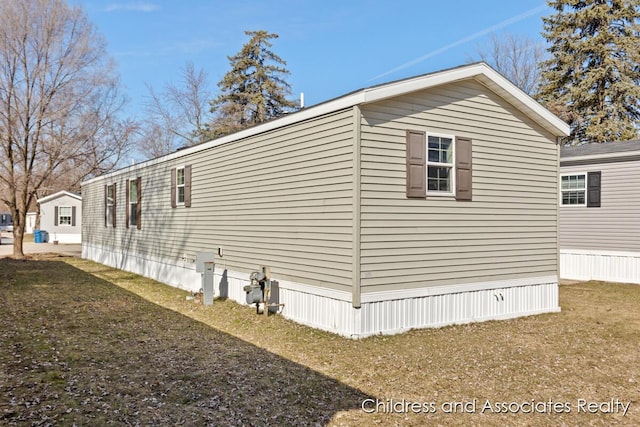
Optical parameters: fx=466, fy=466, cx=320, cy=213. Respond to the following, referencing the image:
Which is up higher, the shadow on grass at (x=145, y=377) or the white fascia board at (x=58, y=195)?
the white fascia board at (x=58, y=195)

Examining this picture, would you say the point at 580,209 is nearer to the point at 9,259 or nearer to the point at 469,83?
the point at 469,83

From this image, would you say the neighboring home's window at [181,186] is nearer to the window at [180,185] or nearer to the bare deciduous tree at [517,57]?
the window at [180,185]

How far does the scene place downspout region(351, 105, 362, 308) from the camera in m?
6.67

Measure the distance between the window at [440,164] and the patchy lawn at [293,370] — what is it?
2.35m

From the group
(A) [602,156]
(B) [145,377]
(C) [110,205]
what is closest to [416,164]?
(B) [145,377]

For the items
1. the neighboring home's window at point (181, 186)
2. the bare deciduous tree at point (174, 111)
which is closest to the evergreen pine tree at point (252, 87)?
the bare deciduous tree at point (174, 111)

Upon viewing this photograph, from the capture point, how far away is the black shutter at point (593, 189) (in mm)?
13414

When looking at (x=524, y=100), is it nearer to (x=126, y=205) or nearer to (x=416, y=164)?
(x=416, y=164)

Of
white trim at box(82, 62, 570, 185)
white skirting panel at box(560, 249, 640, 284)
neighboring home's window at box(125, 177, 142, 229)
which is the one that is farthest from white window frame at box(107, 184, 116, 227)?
white skirting panel at box(560, 249, 640, 284)

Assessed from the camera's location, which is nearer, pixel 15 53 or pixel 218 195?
pixel 218 195

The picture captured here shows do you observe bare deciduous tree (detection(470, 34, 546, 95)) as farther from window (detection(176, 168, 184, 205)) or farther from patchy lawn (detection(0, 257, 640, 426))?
patchy lawn (detection(0, 257, 640, 426))

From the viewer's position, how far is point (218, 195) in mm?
10547

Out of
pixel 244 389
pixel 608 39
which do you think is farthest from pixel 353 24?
pixel 244 389

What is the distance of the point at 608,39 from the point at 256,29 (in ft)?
72.4
